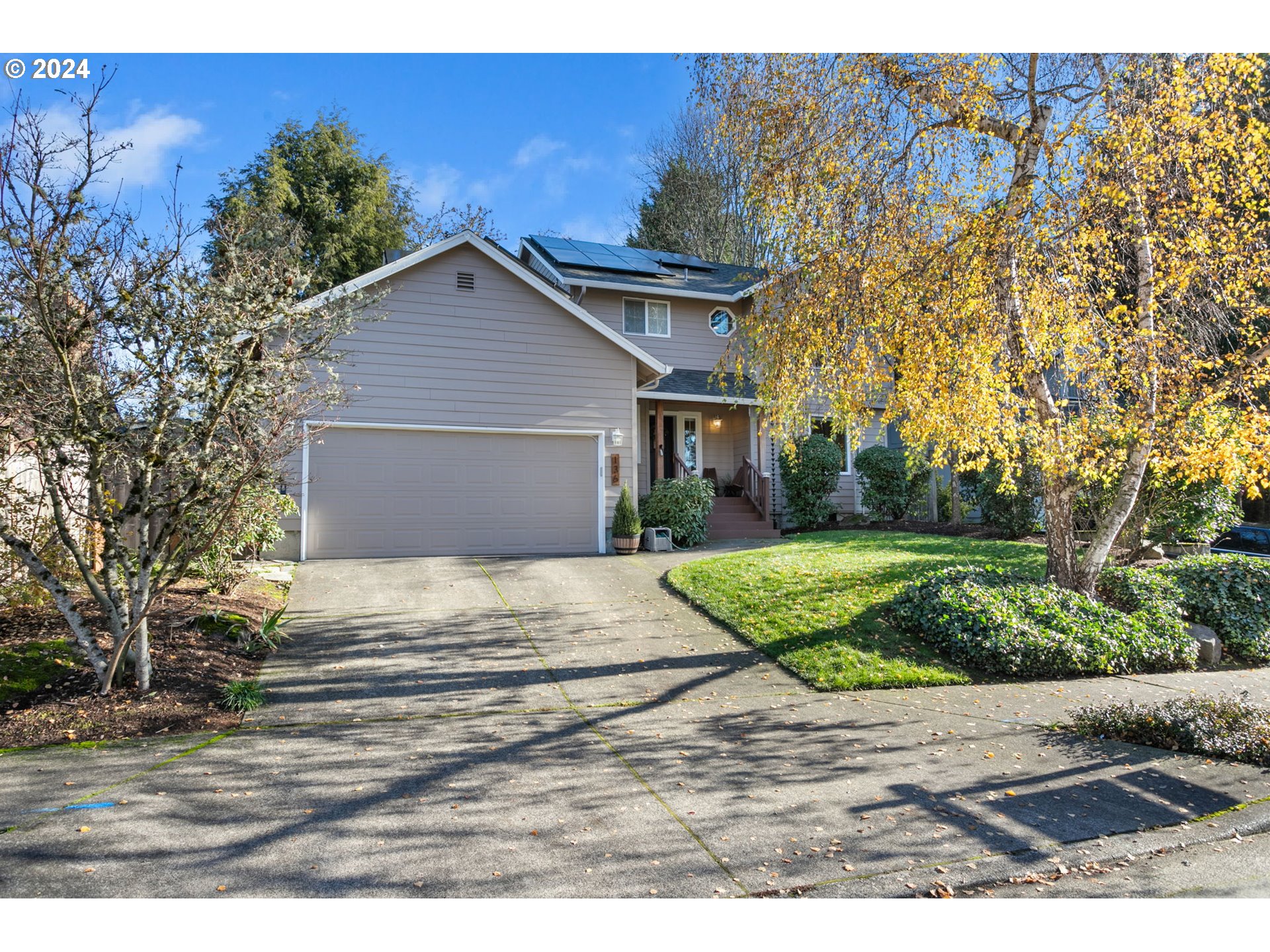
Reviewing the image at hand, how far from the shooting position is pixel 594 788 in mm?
4379

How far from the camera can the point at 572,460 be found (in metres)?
13.5

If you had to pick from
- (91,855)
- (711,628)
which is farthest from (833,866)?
(711,628)

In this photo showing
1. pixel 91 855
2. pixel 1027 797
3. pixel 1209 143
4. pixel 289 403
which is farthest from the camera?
pixel 1209 143

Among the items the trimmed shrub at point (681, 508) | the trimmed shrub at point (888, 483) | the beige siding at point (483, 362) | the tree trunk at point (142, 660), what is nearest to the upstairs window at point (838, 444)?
the trimmed shrub at point (888, 483)

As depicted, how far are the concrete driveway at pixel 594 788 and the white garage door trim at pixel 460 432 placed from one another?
471 cm

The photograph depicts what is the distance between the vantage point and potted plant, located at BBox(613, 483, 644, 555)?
43.4 feet

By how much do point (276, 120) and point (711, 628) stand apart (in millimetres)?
23022

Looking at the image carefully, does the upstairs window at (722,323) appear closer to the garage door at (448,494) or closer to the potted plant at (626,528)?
the garage door at (448,494)

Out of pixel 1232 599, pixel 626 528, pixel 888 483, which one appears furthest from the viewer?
pixel 888 483

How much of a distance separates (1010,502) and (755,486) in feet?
17.3

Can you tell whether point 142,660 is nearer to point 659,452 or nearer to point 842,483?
point 659,452

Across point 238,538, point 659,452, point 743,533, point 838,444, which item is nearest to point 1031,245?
point 238,538

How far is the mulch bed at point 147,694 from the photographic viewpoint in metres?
5.08

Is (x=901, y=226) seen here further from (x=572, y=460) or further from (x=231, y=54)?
(x=572, y=460)
